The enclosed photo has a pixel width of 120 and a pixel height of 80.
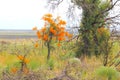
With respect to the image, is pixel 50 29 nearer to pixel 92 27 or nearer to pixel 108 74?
pixel 92 27

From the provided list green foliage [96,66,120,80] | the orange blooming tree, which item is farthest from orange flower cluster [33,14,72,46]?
green foliage [96,66,120,80]

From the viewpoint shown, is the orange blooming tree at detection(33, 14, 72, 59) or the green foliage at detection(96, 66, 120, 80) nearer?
the green foliage at detection(96, 66, 120, 80)

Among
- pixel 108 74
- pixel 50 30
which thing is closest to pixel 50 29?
pixel 50 30

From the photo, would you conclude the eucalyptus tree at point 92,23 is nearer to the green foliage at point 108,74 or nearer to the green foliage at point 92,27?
the green foliage at point 92,27

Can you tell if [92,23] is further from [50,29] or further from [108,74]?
[108,74]

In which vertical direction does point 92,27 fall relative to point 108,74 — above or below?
above

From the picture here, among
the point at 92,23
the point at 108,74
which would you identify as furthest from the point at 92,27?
the point at 108,74

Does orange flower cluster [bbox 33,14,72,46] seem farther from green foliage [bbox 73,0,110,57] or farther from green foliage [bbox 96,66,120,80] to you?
green foliage [bbox 96,66,120,80]

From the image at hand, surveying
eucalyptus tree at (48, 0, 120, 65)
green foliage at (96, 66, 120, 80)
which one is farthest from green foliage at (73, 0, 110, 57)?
green foliage at (96, 66, 120, 80)

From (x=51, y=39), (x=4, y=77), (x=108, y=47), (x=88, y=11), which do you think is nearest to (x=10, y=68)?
(x=4, y=77)

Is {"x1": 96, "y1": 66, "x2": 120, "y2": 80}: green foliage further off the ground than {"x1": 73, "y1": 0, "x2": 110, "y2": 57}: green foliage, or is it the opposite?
{"x1": 73, "y1": 0, "x2": 110, "y2": 57}: green foliage

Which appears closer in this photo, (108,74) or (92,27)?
(108,74)

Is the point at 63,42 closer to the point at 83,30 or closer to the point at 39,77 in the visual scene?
the point at 83,30

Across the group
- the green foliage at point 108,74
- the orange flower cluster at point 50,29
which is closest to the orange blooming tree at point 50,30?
the orange flower cluster at point 50,29
